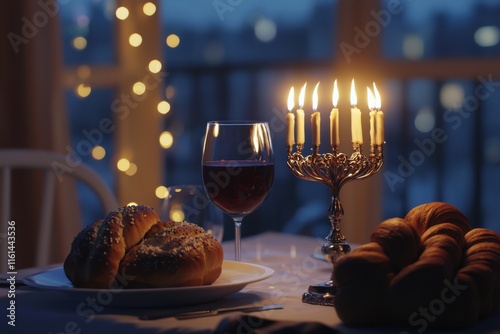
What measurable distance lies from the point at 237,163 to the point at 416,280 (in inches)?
13.7

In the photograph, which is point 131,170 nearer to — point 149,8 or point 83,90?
point 83,90

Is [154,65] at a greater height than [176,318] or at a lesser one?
greater

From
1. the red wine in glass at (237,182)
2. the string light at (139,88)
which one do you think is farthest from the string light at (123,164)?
the red wine in glass at (237,182)

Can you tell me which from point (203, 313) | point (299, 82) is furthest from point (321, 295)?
point (299, 82)

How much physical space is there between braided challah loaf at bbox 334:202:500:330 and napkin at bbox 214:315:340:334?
0.24 ft

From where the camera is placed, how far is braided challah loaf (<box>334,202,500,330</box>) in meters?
0.91

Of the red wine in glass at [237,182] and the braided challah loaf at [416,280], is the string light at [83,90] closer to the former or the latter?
the red wine in glass at [237,182]

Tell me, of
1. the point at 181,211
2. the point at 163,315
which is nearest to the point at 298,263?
the point at 181,211

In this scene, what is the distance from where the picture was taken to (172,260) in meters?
1.01

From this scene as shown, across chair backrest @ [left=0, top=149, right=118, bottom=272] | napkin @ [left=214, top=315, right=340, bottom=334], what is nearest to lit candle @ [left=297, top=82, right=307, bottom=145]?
napkin @ [left=214, top=315, right=340, bottom=334]

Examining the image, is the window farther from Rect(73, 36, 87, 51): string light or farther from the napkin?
the napkin

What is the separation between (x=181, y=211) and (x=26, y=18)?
62.7 inches

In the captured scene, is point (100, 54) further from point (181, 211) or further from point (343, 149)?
point (181, 211)

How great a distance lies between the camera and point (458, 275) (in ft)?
3.05
